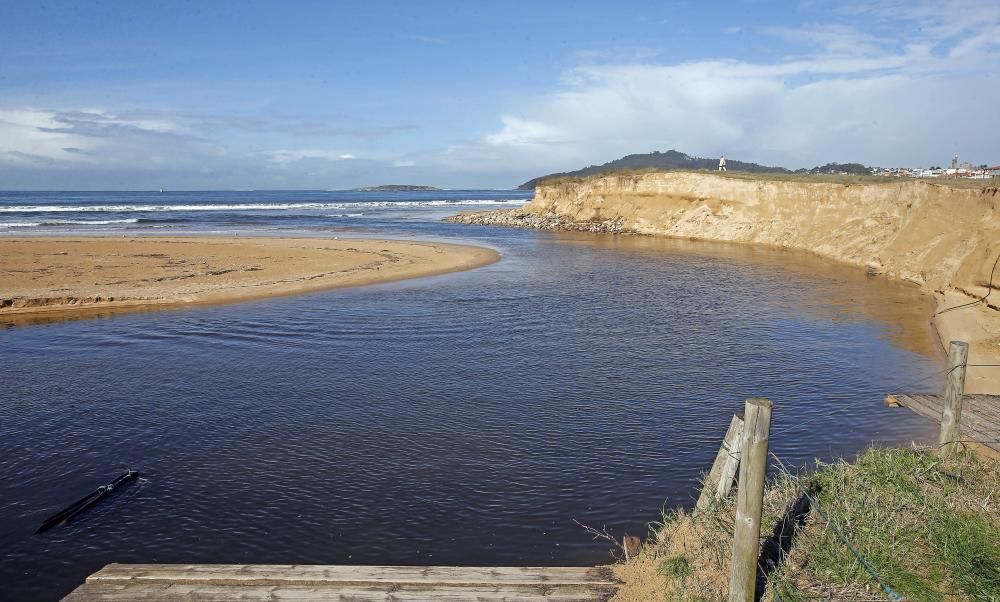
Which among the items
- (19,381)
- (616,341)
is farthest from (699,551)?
(19,381)

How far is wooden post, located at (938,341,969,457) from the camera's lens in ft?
25.1

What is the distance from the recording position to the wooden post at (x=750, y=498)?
482 cm

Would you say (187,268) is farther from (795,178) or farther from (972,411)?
(795,178)

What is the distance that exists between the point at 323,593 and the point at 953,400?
7233 mm

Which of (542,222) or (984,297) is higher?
(542,222)

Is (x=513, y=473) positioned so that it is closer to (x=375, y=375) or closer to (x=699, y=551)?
(x=699, y=551)

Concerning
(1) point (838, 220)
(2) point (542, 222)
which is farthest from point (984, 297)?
(2) point (542, 222)

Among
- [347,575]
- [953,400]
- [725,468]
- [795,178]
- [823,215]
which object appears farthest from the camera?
[795,178]

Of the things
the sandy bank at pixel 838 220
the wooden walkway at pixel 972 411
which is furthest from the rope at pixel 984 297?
the wooden walkway at pixel 972 411

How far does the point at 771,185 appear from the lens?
44.2m

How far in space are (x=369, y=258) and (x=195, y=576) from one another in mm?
26233

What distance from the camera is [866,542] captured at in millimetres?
5777

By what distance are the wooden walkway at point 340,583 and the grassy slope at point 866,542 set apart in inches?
23.8

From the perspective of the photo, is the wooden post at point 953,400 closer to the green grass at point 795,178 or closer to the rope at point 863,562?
the rope at point 863,562
